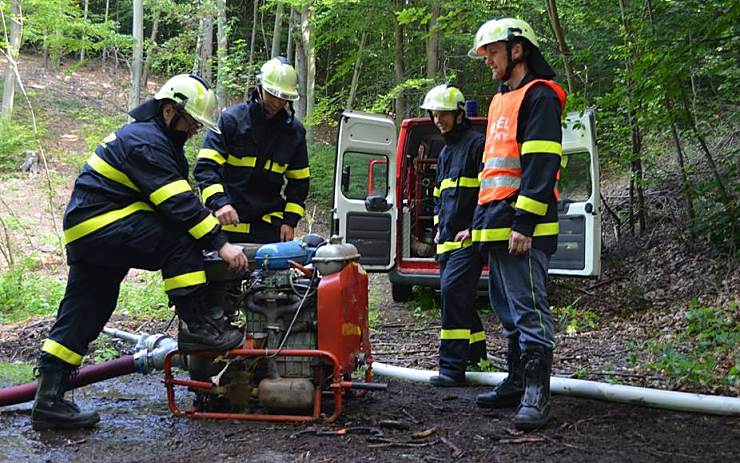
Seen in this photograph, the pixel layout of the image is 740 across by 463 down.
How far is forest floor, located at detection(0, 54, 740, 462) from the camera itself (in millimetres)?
3008

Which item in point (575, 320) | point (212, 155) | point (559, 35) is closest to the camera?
point (212, 155)

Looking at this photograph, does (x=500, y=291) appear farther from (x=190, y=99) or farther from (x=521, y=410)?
(x=190, y=99)

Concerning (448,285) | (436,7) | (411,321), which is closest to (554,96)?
(448,285)

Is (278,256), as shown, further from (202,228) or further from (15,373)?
(15,373)

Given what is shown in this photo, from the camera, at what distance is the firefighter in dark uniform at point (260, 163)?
406cm

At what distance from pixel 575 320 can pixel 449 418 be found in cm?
329

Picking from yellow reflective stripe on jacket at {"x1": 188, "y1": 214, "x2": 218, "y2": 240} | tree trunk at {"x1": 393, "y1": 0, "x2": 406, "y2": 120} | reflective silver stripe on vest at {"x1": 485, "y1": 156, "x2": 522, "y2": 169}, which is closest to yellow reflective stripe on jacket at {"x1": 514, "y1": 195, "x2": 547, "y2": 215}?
reflective silver stripe on vest at {"x1": 485, "y1": 156, "x2": 522, "y2": 169}

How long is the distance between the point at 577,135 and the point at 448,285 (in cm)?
290

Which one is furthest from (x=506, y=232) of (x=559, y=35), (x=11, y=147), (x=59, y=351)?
(x=11, y=147)

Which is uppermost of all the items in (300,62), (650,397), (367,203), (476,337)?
(300,62)

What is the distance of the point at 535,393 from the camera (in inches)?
133

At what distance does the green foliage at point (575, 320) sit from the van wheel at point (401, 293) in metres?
2.16

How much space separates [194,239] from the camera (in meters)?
3.49

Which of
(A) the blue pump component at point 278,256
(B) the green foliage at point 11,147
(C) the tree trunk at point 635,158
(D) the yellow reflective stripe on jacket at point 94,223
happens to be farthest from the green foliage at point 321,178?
(D) the yellow reflective stripe on jacket at point 94,223
